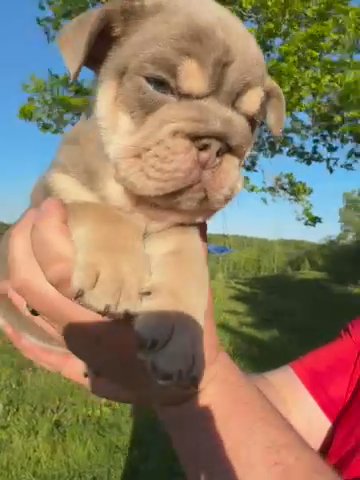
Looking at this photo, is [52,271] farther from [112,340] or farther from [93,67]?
[93,67]

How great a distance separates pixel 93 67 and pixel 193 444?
136 cm

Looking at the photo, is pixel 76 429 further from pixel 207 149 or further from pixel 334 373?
pixel 207 149

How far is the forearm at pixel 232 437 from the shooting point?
2.39 meters

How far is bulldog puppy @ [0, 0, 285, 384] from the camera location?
232cm

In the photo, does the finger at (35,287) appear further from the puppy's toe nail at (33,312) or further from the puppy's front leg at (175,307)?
the puppy's front leg at (175,307)

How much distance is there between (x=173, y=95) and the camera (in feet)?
8.38

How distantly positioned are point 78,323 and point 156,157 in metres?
0.59

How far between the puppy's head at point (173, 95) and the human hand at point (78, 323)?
0.93ft

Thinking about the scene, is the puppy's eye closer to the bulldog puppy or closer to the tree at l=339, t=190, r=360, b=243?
the bulldog puppy

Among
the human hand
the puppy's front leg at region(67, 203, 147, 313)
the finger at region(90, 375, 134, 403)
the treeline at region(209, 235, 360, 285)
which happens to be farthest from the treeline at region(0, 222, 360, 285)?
the puppy's front leg at region(67, 203, 147, 313)

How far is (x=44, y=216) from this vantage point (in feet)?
8.13

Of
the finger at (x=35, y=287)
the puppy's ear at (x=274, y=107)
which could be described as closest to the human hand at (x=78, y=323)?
the finger at (x=35, y=287)

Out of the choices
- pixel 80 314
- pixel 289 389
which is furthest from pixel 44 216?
pixel 289 389

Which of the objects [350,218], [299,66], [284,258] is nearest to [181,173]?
[299,66]
